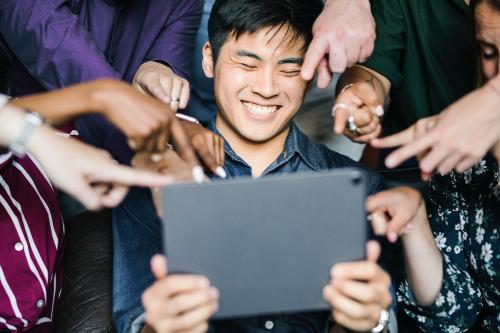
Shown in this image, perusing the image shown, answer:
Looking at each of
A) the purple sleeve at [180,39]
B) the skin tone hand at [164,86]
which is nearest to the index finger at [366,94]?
the skin tone hand at [164,86]

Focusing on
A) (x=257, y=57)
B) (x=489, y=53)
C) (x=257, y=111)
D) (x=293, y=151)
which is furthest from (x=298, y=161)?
(x=489, y=53)

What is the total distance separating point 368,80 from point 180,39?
0.51 m

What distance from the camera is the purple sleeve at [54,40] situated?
1.64 meters

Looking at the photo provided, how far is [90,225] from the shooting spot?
175 centimetres

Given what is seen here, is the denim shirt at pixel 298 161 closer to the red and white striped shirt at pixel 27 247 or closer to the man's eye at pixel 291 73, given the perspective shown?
the man's eye at pixel 291 73

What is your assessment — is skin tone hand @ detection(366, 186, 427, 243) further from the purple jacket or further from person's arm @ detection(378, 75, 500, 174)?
the purple jacket

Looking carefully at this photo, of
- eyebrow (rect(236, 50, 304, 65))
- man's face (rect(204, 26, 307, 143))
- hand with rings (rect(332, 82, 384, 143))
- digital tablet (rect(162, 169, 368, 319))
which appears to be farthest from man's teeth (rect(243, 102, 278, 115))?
digital tablet (rect(162, 169, 368, 319))

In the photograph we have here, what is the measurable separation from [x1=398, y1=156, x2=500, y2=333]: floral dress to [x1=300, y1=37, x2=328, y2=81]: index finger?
1.42 feet

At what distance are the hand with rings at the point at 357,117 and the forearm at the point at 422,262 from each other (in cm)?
19

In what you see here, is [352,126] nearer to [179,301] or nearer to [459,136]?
[459,136]

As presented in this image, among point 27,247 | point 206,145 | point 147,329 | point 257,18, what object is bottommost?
point 147,329

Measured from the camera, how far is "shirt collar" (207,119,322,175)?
64.1 inches

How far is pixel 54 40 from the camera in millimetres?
1662

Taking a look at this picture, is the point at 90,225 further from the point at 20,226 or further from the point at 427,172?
the point at 427,172
